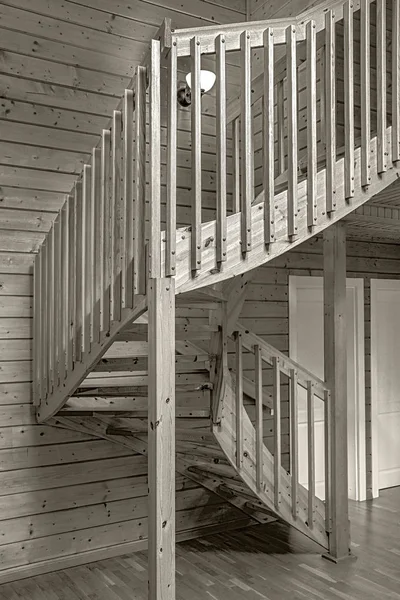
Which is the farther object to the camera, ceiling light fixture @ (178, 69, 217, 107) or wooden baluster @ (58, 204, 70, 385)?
ceiling light fixture @ (178, 69, 217, 107)

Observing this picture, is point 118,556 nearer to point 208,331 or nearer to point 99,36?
point 208,331

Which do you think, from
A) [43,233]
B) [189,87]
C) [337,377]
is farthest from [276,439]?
[189,87]

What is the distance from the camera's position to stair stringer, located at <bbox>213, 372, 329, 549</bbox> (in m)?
3.76

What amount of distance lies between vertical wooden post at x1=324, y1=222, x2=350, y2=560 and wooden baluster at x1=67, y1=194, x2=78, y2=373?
5.49 ft

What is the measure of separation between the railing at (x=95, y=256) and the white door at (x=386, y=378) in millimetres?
3048

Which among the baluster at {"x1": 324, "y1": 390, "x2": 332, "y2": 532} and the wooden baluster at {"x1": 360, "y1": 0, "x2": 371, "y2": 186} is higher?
the wooden baluster at {"x1": 360, "y1": 0, "x2": 371, "y2": 186}

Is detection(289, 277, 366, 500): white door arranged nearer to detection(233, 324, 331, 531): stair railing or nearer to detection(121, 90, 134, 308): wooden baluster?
detection(233, 324, 331, 531): stair railing

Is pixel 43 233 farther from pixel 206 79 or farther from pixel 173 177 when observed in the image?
pixel 173 177

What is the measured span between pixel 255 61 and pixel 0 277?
8.77 ft

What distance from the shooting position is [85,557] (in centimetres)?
413

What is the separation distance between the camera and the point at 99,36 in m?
4.30

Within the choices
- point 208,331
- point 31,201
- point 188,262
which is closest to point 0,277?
point 31,201

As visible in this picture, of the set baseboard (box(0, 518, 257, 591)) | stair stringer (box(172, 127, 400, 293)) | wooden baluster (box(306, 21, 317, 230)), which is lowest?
baseboard (box(0, 518, 257, 591))

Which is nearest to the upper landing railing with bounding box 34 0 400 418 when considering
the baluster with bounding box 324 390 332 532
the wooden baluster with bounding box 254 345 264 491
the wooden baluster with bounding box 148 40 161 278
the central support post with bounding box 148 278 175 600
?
the wooden baluster with bounding box 148 40 161 278
